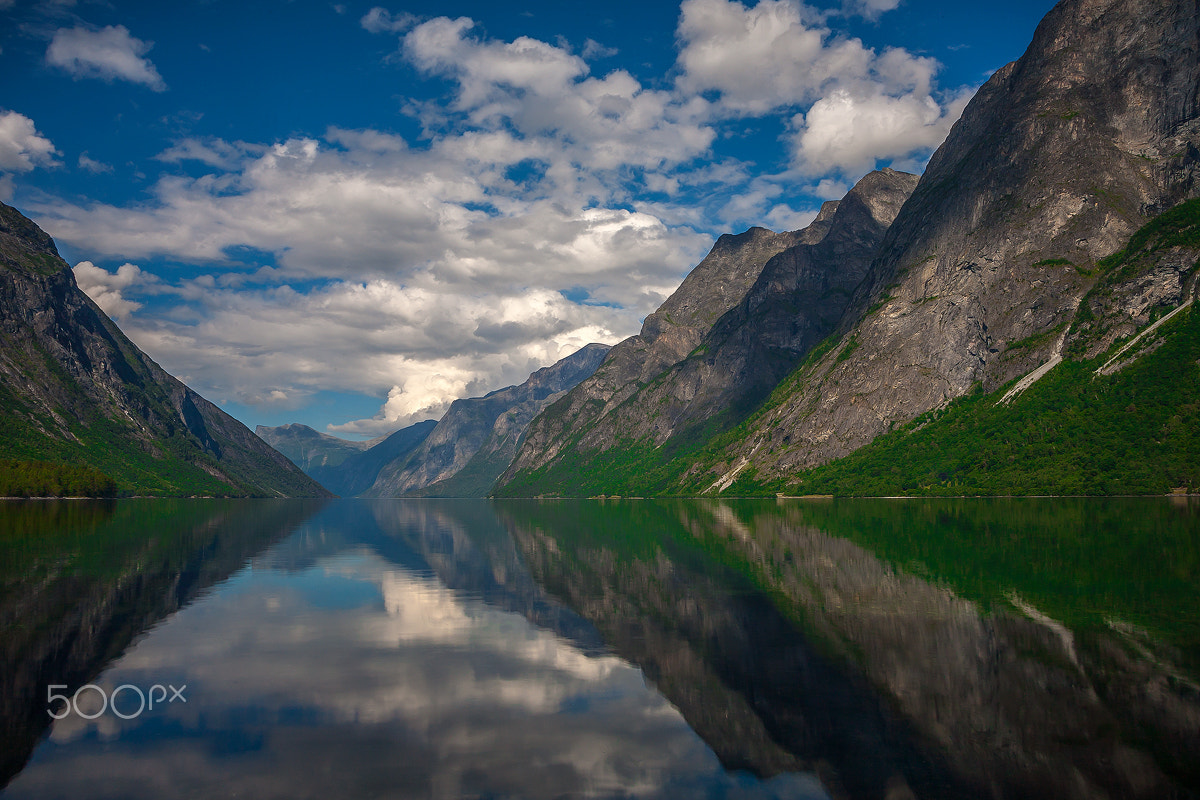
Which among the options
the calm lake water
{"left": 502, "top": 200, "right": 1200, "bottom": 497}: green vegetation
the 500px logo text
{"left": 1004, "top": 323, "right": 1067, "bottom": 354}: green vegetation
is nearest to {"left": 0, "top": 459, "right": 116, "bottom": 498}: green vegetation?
the calm lake water

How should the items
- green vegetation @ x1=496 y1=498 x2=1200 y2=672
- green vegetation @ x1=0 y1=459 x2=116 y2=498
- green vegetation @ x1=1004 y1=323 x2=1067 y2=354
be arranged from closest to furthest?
green vegetation @ x1=496 y1=498 x2=1200 y2=672 < green vegetation @ x1=0 y1=459 x2=116 y2=498 < green vegetation @ x1=1004 y1=323 x2=1067 y2=354

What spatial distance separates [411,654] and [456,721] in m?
7.92

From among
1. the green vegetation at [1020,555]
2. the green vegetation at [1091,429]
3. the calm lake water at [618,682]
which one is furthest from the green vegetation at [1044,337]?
the calm lake water at [618,682]

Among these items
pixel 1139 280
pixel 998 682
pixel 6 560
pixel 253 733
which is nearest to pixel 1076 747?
pixel 998 682

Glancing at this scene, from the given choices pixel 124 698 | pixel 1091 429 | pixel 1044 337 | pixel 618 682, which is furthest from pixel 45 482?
pixel 1044 337

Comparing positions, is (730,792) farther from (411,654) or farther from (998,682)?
(411,654)

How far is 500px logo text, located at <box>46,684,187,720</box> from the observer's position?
18.7 metres

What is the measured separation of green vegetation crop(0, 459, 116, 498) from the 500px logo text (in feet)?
567

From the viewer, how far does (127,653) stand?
24578 mm

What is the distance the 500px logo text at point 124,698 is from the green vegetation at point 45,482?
6805 inches

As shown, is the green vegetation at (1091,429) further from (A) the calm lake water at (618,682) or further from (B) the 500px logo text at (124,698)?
(B) the 500px logo text at (124,698)

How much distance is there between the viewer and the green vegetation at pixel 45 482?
15488 centimetres

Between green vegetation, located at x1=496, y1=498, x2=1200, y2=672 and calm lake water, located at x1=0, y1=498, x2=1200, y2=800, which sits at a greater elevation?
calm lake water, located at x1=0, y1=498, x2=1200, y2=800

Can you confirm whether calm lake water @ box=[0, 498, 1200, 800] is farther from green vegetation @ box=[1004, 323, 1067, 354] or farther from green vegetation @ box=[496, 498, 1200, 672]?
green vegetation @ box=[1004, 323, 1067, 354]
